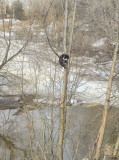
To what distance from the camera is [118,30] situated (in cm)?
379

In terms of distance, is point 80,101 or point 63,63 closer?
point 63,63

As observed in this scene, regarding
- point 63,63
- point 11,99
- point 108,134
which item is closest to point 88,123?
point 108,134

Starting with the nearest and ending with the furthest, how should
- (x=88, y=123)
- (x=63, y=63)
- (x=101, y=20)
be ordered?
(x=63, y=63), (x=101, y=20), (x=88, y=123)

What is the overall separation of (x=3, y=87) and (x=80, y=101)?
414 cm

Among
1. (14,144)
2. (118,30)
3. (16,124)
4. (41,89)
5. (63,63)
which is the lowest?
(14,144)

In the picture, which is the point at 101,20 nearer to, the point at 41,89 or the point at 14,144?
the point at 14,144

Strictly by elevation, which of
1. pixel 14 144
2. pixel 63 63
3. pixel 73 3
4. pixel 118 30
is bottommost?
pixel 14 144

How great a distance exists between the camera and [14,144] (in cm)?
739

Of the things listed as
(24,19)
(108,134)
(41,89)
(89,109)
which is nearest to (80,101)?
(89,109)

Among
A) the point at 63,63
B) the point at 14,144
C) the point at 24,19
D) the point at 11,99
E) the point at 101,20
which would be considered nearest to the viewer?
the point at 63,63

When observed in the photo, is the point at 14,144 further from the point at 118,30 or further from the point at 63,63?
the point at 118,30

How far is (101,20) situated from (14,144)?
515 centimetres

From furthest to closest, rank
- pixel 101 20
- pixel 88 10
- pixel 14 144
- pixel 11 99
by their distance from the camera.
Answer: pixel 11 99 → pixel 14 144 → pixel 88 10 → pixel 101 20

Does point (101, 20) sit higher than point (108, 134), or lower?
higher
